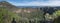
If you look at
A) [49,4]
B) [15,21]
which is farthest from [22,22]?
[49,4]

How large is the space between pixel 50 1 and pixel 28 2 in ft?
0.67

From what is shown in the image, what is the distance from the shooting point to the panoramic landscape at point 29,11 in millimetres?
3492

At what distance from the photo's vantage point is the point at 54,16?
11.5ft

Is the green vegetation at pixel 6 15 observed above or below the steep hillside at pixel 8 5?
below

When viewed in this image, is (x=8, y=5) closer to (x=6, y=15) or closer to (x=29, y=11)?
(x=6, y=15)

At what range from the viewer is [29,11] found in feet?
11.5

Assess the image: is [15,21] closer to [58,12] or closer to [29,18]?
[29,18]

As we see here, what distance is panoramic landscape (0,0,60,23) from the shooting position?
3492mm

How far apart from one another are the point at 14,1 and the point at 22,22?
21 cm

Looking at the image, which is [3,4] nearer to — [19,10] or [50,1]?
[19,10]

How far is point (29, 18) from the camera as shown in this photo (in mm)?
3500

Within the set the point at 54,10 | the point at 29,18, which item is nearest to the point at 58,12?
the point at 54,10

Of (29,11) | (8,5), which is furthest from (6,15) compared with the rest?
(29,11)

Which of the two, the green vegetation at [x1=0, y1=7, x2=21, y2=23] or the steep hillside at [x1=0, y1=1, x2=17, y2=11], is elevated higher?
the steep hillside at [x1=0, y1=1, x2=17, y2=11]
